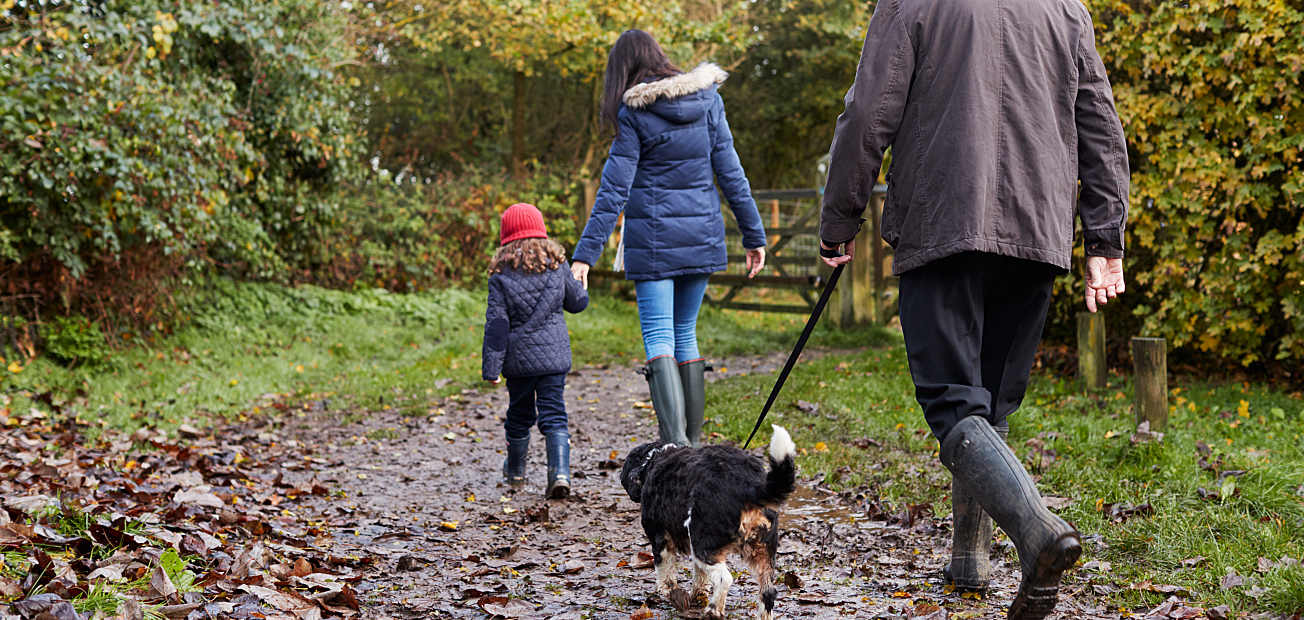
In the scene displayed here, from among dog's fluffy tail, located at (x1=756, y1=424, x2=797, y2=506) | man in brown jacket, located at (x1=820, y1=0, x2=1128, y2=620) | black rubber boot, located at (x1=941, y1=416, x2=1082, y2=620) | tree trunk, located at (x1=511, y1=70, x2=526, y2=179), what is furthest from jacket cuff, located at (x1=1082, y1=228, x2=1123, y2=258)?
tree trunk, located at (x1=511, y1=70, x2=526, y2=179)

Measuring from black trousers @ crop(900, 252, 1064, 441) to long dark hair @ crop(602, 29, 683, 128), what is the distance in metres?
2.11

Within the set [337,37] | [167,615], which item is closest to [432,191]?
[337,37]

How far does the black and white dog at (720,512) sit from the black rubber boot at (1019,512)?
1.54 ft

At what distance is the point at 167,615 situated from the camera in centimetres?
253

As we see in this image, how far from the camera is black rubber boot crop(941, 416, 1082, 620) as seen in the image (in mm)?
2154

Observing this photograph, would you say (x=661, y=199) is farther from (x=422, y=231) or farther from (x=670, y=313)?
(x=422, y=231)

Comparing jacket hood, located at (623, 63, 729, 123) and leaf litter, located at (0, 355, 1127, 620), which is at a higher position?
jacket hood, located at (623, 63, 729, 123)

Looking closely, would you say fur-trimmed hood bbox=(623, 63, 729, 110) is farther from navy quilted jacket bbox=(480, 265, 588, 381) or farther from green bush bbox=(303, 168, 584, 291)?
green bush bbox=(303, 168, 584, 291)

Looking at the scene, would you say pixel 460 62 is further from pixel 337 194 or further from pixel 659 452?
pixel 659 452

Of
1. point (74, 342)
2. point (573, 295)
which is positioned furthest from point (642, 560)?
point (74, 342)

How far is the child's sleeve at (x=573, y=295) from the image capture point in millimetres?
4613

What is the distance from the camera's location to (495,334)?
443 centimetres

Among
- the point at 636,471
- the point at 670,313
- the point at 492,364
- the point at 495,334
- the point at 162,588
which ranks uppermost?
the point at 670,313

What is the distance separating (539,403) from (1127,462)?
2.88 meters
